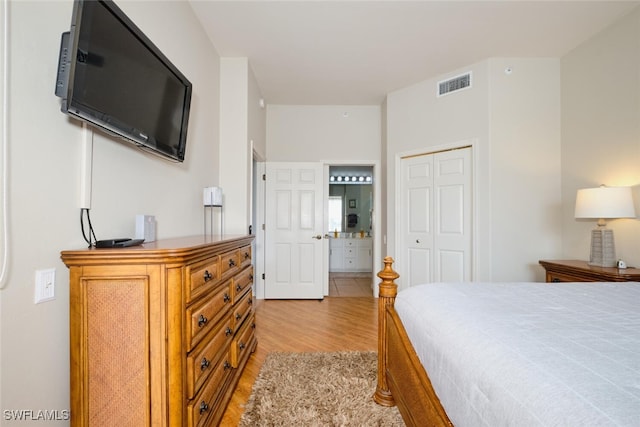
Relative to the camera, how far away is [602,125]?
2.66m

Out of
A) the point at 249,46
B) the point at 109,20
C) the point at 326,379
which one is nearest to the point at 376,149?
the point at 249,46

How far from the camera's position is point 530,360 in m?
0.74

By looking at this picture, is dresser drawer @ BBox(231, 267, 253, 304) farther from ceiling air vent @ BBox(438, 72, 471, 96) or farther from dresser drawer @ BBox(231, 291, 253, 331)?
ceiling air vent @ BBox(438, 72, 471, 96)

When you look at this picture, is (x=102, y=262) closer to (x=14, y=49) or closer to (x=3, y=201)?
(x=3, y=201)

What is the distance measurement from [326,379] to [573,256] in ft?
9.38

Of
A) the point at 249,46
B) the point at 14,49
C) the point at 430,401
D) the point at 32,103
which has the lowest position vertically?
the point at 430,401

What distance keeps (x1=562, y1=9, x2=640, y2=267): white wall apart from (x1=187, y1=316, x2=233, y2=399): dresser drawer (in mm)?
3304

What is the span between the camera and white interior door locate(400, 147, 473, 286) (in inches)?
133

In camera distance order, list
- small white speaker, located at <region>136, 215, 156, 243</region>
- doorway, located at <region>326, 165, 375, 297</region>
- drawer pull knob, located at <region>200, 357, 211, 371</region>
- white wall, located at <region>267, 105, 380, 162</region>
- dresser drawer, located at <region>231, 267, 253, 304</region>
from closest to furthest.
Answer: drawer pull knob, located at <region>200, 357, 211, 371</region> < small white speaker, located at <region>136, 215, 156, 243</region> < dresser drawer, located at <region>231, 267, 253, 304</region> < white wall, located at <region>267, 105, 380, 162</region> < doorway, located at <region>326, 165, 375, 297</region>

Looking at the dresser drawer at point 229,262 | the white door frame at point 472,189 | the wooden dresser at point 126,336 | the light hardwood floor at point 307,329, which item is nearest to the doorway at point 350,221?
the light hardwood floor at point 307,329

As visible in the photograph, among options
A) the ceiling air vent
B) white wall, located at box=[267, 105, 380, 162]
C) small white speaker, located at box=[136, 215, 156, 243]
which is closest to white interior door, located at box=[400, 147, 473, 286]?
the ceiling air vent

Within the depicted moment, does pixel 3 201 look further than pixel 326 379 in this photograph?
No

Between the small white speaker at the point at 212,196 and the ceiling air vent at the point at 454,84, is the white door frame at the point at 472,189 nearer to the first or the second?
the ceiling air vent at the point at 454,84

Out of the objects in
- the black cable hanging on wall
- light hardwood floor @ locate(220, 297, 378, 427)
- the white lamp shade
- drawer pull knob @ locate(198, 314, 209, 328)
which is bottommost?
light hardwood floor @ locate(220, 297, 378, 427)
